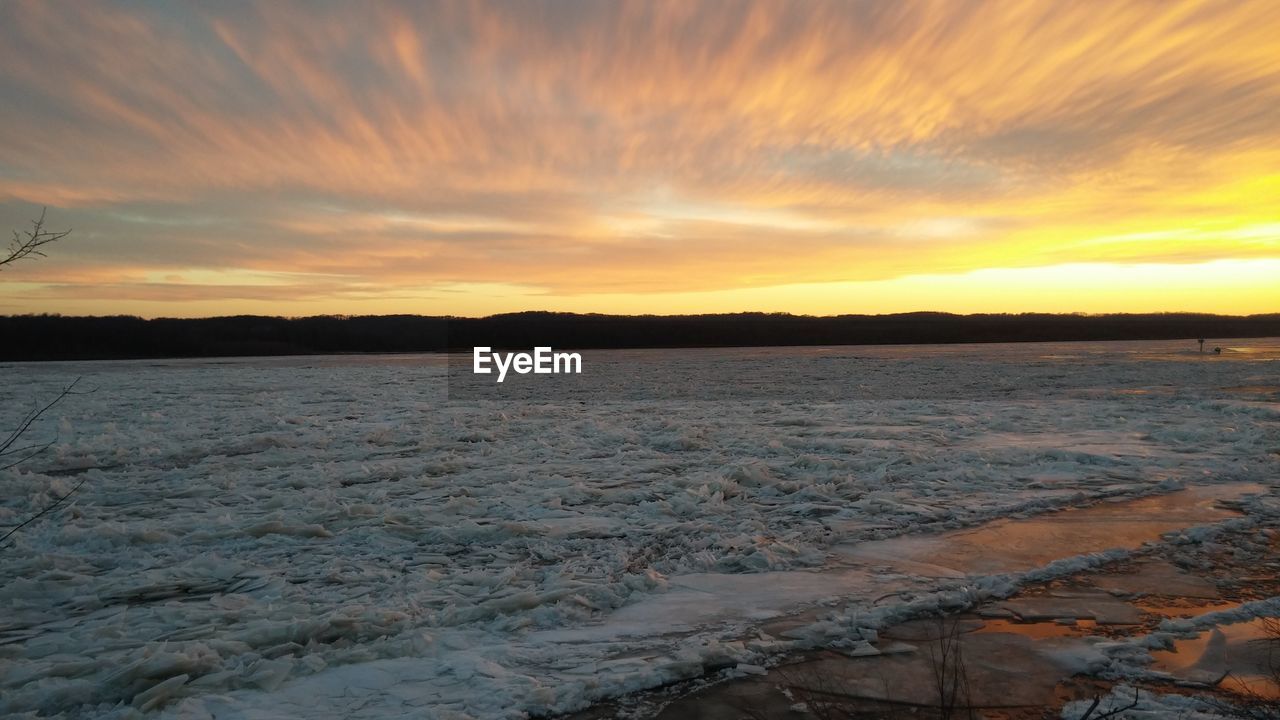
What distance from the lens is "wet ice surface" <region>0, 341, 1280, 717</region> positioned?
4086 mm

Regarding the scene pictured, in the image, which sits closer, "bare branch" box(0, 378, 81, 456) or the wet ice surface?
"bare branch" box(0, 378, 81, 456)

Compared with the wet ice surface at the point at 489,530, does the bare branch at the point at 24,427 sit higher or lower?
higher

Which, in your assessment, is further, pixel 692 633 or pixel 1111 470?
pixel 1111 470

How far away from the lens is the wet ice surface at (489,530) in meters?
4.09

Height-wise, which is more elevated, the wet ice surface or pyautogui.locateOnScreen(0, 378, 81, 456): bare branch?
pyautogui.locateOnScreen(0, 378, 81, 456): bare branch

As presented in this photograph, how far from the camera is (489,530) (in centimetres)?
698

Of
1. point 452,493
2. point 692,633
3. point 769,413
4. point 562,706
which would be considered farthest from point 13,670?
point 769,413

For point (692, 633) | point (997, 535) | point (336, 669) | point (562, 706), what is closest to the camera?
point (562, 706)

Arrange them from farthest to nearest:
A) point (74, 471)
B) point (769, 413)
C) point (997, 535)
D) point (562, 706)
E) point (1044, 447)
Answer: point (769, 413) → point (1044, 447) → point (74, 471) → point (997, 535) → point (562, 706)

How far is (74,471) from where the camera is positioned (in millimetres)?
9953

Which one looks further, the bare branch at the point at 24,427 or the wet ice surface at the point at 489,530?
the wet ice surface at the point at 489,530

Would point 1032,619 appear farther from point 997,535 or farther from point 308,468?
point 308,468

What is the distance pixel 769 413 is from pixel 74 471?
1189cm

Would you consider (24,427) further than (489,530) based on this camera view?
No
